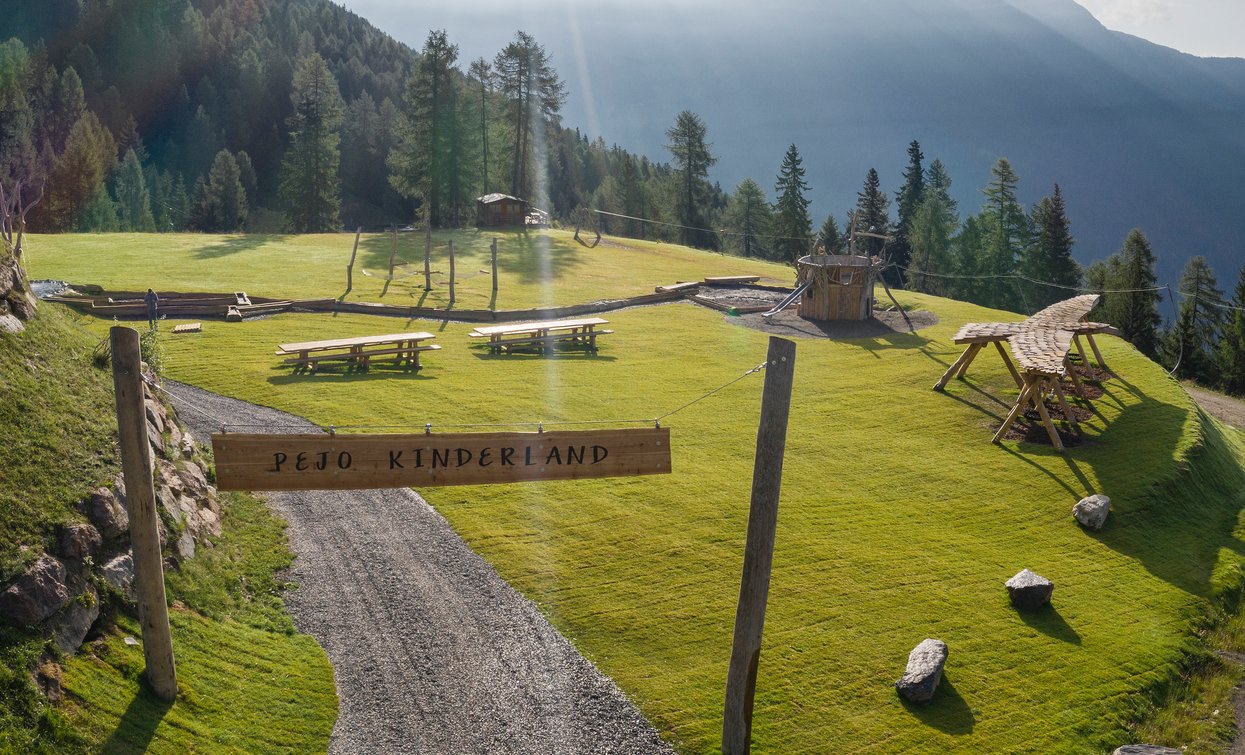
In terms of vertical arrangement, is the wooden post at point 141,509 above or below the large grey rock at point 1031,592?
above

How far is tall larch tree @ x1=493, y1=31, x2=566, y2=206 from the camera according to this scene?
259 ft

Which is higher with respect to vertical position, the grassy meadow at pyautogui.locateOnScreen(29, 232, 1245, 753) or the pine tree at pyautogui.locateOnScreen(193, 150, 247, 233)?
the pine tree at pyautogui.locateOnScreen(193, 150, 247, 233)

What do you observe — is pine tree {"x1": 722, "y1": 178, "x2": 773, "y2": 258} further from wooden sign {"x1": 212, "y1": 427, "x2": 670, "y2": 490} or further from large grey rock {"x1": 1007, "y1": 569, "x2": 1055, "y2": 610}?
wooden sign {"x1": 212, "y1": 427, "x2": 670, "y2": 490}

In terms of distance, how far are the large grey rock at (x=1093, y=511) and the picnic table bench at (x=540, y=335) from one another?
19877 millimetres

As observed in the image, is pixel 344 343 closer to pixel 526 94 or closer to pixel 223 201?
pixel 526 94

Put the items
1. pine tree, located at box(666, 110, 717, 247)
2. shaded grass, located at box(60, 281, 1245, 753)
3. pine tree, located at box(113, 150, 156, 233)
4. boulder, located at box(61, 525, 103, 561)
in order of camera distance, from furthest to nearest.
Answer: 1. pine tree, located at box(113, 150, 156, 233)
2. pine tree, located at box(666, 110, 717, 247)
3. shaded grass, located at box(60, 281, 1245, 753)
4. boulder, located at box(61, 525, 103, 561)

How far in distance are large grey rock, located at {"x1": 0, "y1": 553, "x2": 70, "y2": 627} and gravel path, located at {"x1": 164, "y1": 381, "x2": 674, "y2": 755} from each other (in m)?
3.89

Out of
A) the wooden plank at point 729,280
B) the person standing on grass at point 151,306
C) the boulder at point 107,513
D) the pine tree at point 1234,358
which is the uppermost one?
the wooden plank at point 729,280

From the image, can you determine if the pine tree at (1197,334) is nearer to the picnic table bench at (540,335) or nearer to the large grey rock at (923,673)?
the picnic table bench at (540,335)

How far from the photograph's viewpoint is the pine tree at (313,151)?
81.1m

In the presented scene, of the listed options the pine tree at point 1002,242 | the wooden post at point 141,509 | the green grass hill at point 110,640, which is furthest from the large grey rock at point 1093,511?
the pine tree at point 1002,242

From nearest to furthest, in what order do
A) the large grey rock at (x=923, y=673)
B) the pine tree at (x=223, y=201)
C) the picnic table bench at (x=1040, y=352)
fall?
the large grey rock at (x=923, y=673)
the picnic table bench at (x=1040, y=352)
the pine tree at (x=223, y=201)

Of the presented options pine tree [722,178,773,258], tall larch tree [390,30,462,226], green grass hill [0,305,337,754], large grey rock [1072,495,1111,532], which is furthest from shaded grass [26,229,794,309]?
pine tree [722,178,773,258]

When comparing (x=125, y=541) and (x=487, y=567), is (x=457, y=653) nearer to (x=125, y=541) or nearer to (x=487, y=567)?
(x=487, y=567)
